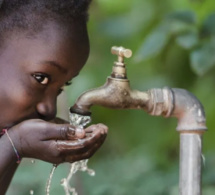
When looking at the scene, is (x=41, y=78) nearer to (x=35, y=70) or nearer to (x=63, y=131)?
(x=35, y=70)

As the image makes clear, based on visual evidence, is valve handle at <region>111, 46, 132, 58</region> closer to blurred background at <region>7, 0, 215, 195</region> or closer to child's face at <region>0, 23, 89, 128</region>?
child's face at <region>0, 23, 89, 128</region>

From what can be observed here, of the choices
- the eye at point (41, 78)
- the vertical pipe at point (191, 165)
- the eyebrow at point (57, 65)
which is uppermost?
the eyebrow at point (57, 65)

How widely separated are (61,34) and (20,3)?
4.6 inches

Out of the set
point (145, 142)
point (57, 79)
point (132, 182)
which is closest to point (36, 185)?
point (132, 182)

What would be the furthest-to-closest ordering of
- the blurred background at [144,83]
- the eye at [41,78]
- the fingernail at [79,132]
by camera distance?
the blurred background at [144,83] → the eye at [41,78] → the fingernail at [79,132]

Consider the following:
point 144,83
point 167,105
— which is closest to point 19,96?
point 167,105

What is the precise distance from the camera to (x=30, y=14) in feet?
5.97

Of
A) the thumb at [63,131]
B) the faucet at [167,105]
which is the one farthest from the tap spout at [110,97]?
the thumb at [63,131]

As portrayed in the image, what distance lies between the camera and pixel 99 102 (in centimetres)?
178

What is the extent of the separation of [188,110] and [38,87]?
0.34 m

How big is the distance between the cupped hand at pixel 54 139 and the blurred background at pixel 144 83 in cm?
68

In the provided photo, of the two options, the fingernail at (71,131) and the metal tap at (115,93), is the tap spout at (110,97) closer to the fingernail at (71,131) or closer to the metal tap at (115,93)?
the metal tap at (115,93)

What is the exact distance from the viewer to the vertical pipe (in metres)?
1.75

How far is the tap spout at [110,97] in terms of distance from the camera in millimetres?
1760
